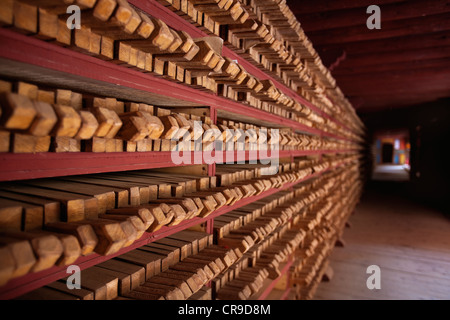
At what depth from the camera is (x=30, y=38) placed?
1.14 m

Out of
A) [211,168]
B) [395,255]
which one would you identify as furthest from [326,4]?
[395,255]

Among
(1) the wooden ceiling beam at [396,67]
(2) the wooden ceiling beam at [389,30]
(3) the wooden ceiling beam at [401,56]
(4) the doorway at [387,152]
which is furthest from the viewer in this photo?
(4) the doorway at [387,152]

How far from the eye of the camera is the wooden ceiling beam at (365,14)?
4.19 meters

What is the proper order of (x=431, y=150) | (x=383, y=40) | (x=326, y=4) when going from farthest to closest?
(x=431, y=150) < (x=383, y=40) < (x=326, y=4)

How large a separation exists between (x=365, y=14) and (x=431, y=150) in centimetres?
898

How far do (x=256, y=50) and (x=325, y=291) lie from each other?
12.4ft

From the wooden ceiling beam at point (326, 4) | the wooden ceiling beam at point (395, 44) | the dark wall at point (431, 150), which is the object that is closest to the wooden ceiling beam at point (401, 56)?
the wooden ceiling beam at point (395, 44)

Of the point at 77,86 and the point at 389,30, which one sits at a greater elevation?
the point at 389,30

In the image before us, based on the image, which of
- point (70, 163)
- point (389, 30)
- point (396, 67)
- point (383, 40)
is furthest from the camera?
point (396, 67)

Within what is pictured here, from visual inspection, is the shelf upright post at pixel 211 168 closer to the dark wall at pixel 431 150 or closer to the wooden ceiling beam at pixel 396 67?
the wooden ceiling beam at pixel 396 67

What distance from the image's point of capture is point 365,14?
14.8 feet

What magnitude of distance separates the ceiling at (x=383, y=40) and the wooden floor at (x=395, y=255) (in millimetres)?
3413

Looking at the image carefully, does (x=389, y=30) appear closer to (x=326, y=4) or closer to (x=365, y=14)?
(x=365, y=14)
